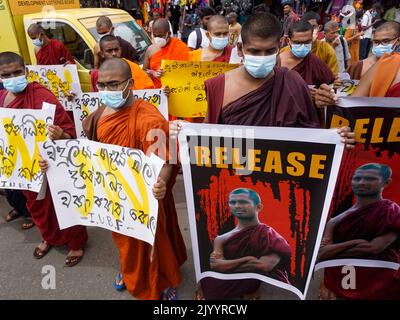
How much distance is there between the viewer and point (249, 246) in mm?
2078

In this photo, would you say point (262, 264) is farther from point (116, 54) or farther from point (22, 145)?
point (116, 54)

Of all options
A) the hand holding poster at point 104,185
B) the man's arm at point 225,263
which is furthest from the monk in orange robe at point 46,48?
the man's arm at point 225,263

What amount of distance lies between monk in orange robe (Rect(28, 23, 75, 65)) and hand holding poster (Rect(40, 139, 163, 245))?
3.10m

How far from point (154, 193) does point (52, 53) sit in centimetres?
391

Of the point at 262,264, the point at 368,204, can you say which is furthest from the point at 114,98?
the point at 368,204

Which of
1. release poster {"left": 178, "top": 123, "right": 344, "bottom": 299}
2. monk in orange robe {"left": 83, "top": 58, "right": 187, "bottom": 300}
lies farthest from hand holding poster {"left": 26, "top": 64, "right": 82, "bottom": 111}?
release poster {"left": 178, "top": 123, "right": 344, "bottom": 299}

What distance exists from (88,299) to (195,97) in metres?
2.15

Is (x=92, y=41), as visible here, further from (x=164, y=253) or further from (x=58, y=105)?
(x=164, y=253)

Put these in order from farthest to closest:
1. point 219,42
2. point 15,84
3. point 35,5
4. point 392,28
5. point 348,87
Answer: point 35,5
point 219,42
point 348,87
point 392,28
point 15,84

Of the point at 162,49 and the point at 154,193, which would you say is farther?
the point at 162,49

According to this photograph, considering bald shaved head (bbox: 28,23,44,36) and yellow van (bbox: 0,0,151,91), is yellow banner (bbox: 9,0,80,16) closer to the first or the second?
yellow van (bbox: 0,0,151,91)

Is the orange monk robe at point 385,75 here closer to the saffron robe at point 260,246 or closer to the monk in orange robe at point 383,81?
the monk in orange robe at point 383,81

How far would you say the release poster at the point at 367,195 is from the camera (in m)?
1.85

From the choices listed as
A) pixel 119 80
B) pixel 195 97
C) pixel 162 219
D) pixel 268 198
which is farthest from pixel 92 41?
pixel 268 198
